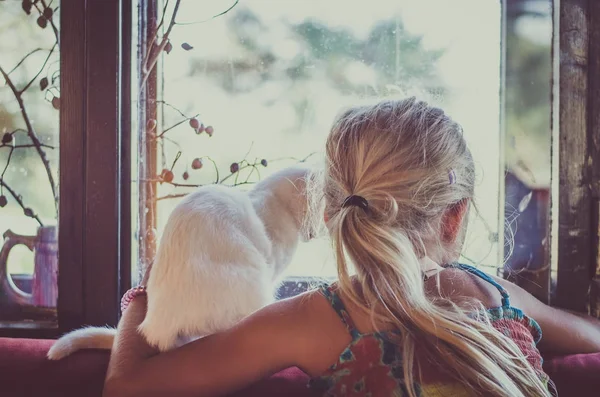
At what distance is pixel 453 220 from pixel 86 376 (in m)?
0.68

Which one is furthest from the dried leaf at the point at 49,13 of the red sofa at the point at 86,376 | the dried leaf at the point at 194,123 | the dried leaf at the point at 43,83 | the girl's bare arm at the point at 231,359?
the girl's bare arm at the point at 231,359

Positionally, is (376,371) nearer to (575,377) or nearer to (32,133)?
(575,377)

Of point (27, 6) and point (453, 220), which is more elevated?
point (27, 6)

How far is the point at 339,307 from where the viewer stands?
720mm

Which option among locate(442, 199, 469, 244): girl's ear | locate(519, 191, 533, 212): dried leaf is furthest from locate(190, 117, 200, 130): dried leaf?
locate(519, 191, 533, 212): dried leaf

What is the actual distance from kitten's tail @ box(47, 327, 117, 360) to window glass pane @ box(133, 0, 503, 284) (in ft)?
1.14

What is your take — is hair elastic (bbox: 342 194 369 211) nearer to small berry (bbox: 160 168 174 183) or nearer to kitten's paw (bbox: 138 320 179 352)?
kitten's paw (bbox: 138 320 179 352)

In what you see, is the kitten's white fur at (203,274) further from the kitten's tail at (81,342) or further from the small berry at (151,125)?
the small berry at (151,125)

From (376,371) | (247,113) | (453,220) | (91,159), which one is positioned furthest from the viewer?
(247,113)

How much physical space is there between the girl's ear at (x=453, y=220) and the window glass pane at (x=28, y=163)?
0.89 meters

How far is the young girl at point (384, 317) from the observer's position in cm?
68

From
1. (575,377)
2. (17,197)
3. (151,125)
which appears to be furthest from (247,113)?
(575,377)

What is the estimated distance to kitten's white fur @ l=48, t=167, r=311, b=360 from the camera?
77 centimetres

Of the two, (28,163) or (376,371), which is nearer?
(376,371)
